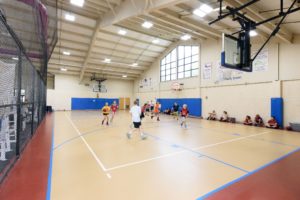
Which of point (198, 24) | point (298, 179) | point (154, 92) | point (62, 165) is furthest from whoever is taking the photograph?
point (154, 92)

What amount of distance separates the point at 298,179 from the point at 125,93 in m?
26.4

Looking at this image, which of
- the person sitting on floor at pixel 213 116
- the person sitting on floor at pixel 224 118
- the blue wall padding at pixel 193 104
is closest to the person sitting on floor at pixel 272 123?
the person sitting on floor at pixel 224 118

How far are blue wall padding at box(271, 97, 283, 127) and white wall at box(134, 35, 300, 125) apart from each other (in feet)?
0.83

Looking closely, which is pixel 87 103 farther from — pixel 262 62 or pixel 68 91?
pixel 262 62

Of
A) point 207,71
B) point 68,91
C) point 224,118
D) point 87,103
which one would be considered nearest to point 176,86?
point 207,71

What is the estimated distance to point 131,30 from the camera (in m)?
15.5

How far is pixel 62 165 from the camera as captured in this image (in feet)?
13.8

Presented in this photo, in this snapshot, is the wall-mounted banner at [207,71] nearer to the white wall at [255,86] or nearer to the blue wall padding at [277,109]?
the white wall at [255,86]

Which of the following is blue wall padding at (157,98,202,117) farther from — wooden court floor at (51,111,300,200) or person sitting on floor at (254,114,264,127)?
wooden court floor at (51,111,300,200)

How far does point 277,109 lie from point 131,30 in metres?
13.0

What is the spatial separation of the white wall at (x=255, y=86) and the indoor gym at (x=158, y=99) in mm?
69

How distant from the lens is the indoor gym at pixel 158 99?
3.36 metres

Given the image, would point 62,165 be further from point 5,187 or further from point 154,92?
point 154,92

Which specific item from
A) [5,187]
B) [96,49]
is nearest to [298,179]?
[5,187]
